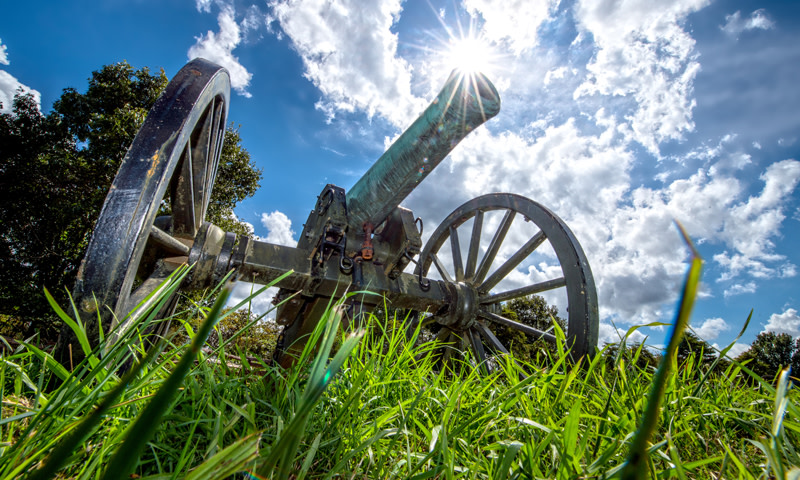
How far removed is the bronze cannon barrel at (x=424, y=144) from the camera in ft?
7.95

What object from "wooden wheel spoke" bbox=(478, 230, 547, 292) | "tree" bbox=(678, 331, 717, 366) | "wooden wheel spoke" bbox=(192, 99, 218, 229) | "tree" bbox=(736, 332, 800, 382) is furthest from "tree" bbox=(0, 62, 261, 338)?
"tree" bbox=(736, 332, 800, 382)

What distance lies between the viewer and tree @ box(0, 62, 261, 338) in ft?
34.8

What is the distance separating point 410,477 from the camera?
2.74ft

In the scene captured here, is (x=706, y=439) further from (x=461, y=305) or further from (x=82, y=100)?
(x=82, y=100)

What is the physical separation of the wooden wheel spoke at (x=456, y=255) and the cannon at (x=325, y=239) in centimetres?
2

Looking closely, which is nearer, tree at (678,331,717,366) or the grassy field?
the grassy field

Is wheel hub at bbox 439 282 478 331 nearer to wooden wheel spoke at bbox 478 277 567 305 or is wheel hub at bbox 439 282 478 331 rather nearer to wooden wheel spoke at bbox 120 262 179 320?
wooden wheel spoke at bbox 478 277 567 305

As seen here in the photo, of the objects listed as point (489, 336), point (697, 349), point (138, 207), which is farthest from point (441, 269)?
point (138, 207)

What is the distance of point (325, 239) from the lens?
10.8 feet

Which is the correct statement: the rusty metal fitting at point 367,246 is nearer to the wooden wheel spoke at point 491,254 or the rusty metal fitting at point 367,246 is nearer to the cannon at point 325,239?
the cannon at point 325,239

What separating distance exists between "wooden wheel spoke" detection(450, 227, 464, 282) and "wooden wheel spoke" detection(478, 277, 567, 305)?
42cm

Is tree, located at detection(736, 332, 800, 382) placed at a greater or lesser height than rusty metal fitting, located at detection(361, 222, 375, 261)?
greater

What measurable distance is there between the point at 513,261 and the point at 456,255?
2.65 ft

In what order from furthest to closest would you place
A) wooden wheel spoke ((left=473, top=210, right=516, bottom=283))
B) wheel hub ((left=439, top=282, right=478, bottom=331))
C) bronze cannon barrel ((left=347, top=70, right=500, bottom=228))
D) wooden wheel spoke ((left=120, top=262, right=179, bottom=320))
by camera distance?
wooden wheel spoke ((left=473, top=210, right=516, bottom=283)) < wheel hub ((left=439, top=282, right=478, bottom=331)) < bronze cannon barrel ((left=347, top=70, right=500, bottom=228)) < wooden wheel spoke ((left=120, top=262, right=179, bottom=320))
